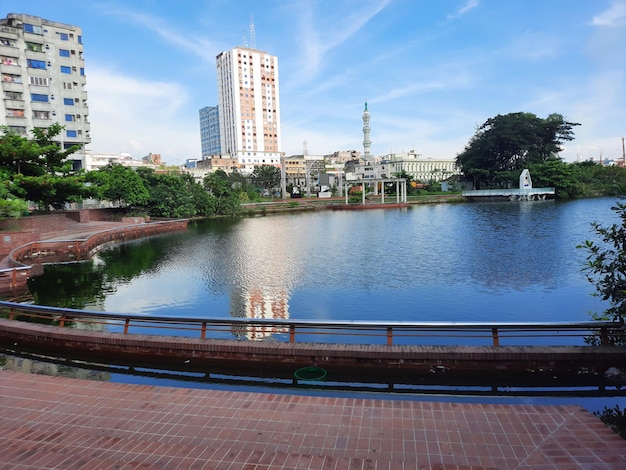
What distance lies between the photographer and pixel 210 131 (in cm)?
14688

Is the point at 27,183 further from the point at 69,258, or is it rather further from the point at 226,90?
the point at 226,90

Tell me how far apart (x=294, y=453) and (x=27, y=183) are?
1051 inches

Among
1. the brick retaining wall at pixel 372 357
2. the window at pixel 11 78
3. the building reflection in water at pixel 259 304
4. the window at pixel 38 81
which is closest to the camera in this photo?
the brick retaining wall at pixel 372 357

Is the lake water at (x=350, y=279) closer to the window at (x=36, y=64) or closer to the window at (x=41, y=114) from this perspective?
the window at (x=41, y=114)

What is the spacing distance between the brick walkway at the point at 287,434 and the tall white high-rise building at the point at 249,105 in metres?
112

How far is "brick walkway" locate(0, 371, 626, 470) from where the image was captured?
4.15 meters

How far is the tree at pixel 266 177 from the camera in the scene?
92250 millimetres

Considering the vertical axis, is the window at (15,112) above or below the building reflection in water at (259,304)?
above

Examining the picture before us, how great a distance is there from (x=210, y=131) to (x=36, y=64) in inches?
4036

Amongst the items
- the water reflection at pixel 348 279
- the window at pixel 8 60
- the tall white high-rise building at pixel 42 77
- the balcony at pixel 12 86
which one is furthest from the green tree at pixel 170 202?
the window at pixel 8 60

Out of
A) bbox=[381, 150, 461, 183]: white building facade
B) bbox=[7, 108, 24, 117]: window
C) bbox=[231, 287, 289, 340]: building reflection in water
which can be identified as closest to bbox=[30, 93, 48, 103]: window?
bbox=[7, 108, 24, 117]: window

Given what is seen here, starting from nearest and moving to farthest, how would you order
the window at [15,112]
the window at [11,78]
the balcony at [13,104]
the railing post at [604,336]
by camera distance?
the railing post at [604,336] < the window at [11,78] < the balcony at [13,104] < the window at [15,112]

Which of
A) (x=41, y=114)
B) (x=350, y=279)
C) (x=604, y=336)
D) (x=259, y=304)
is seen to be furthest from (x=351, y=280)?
(x=41, y=114)

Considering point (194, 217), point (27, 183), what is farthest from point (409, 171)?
point (27, 183)
